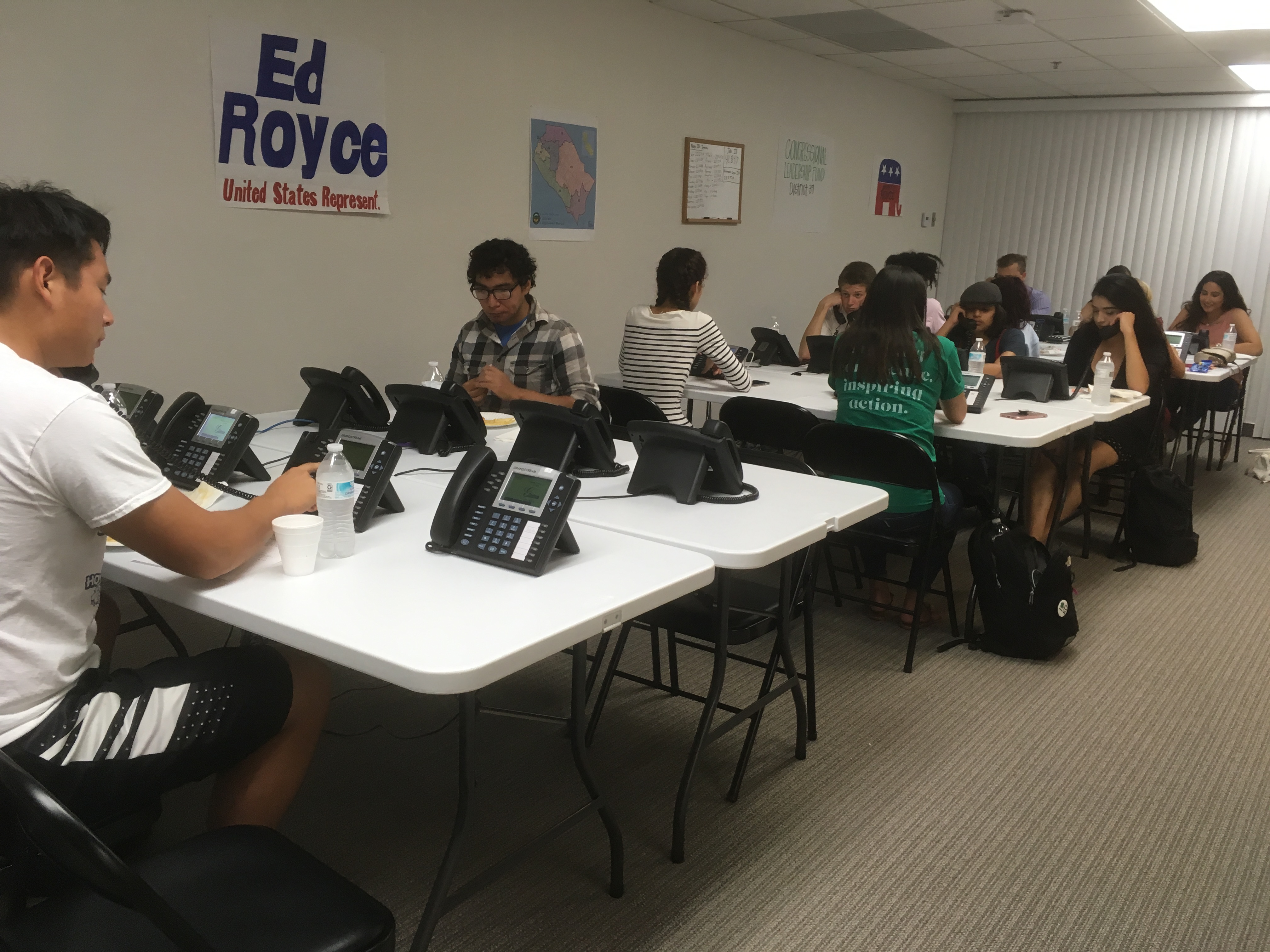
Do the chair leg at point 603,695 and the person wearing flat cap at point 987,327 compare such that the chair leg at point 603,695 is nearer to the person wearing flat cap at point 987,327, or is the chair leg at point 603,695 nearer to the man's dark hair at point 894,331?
the man's dark hair at point 894,331

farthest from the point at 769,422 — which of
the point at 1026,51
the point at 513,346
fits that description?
the point at 1026,51

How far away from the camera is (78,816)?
1.40 meters

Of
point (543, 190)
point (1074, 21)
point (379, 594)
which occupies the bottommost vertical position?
point (379, 594)

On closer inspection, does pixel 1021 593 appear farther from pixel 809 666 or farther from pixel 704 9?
pixel 704 9

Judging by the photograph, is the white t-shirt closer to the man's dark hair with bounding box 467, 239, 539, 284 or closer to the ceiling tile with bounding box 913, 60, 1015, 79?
the man's dark hair with bounding box 467, 239, 539, 284

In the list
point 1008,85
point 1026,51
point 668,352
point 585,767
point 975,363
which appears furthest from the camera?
point 1008,85

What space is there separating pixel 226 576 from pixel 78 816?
0.39 m

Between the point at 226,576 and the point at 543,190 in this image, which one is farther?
Answer: the point at 543,190

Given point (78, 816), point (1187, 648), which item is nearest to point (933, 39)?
point (1187, 648)

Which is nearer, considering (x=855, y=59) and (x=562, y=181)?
(x=562, y=181)

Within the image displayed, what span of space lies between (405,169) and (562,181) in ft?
3.06

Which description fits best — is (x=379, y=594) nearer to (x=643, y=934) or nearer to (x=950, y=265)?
(x=643, y=934)

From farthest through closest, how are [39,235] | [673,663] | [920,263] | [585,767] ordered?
[920,263]
[673,663]
[585,767]
[39,235]

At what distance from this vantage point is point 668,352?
153 inches
